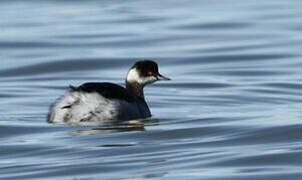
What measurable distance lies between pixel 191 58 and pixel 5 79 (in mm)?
3479

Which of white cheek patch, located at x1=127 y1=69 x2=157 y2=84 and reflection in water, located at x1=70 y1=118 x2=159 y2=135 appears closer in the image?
reflection in water, located at x1=70 y1=118 x2=159 y2=135

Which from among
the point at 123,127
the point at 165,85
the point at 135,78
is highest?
the point at 135,78

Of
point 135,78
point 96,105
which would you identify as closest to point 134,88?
point 135,78

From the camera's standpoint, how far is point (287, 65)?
20766mm

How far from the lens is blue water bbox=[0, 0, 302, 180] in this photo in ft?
41.6

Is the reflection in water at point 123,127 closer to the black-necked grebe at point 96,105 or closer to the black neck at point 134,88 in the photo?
the black-necked grebe at point 96,105

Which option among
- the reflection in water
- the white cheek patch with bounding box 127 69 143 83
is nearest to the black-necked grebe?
the reflection in water

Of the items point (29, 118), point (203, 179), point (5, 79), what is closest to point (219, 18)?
point (5, 79)

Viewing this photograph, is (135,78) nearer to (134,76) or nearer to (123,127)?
(134,76)

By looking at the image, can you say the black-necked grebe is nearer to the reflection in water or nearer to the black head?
the reflection in water

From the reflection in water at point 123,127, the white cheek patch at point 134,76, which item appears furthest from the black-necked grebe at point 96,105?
the white cheek patch at point 134,76

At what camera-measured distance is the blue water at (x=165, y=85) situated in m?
12.7

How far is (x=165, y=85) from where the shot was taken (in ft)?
62.8

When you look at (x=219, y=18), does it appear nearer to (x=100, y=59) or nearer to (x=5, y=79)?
(x=100, y=59)
